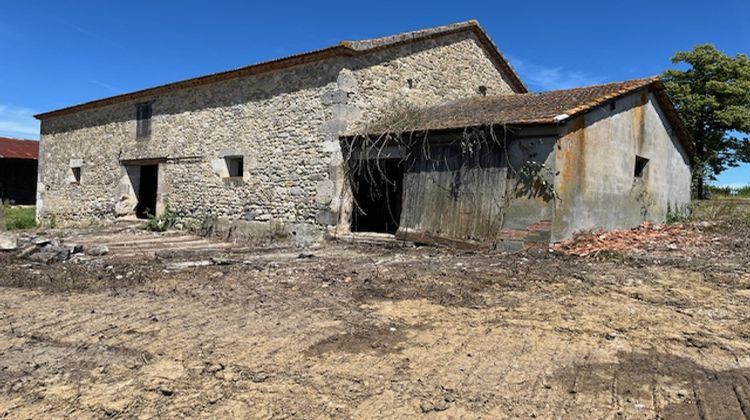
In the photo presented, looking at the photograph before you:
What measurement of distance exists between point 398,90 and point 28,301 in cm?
863

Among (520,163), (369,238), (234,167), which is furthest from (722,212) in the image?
(234,167)

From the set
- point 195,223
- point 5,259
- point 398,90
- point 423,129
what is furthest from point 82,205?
point 423,129

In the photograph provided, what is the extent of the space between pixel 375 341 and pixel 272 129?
28.1ft

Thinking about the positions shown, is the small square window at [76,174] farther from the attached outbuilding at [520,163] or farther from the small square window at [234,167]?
the attached outbuilding at [520,163]

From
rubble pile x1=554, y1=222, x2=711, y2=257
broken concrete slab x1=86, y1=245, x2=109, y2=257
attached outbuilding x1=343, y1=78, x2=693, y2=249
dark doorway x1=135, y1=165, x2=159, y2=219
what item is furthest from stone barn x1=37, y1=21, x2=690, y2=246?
broken concrete slab x1=86, y1=245, x2=109, y2=257

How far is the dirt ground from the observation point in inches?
112

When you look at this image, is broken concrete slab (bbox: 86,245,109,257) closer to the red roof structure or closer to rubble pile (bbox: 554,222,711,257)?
rubble pile (bbox: 554,222,711,257)

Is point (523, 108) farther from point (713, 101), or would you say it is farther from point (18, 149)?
point (18, 149)

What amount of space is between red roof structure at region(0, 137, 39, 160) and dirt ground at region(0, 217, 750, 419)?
809 inches

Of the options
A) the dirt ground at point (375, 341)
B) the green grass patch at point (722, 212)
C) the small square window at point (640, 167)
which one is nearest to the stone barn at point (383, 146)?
the small square window at point (640, 167)

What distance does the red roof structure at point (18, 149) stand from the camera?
23500mm

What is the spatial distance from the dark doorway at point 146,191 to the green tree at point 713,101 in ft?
67.5

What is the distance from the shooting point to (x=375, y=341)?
12.8 ft

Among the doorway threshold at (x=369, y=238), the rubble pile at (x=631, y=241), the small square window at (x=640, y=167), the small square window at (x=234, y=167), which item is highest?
the small square window at (x=640, y=167)
